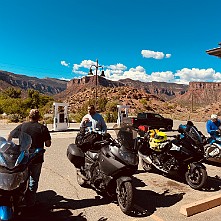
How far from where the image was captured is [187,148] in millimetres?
6301

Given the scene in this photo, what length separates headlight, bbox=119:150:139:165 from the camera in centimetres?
467

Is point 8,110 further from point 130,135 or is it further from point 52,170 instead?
point 130,135

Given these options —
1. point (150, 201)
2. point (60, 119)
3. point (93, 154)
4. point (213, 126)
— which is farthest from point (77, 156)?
point (60, 119)

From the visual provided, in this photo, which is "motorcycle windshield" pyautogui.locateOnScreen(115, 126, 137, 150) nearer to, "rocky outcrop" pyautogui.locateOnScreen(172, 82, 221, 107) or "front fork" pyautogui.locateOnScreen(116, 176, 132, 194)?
"front fork" pyautogui.locateOnScreen(116, 176, 132, 194)

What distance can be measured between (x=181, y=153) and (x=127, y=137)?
6.89ft

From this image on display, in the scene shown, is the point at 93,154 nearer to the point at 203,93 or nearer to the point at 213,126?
the point at 213,126

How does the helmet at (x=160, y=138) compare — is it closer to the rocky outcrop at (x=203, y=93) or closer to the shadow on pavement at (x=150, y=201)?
the shadow on pavement at (x=150, y=201)

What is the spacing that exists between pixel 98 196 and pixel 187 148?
2310 mm

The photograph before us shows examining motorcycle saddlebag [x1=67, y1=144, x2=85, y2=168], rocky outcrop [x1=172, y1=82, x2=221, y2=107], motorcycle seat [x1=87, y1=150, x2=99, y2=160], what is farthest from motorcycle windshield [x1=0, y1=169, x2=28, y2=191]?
rocky outcrop [x1=172, y1=82, x2=221, y2=107]

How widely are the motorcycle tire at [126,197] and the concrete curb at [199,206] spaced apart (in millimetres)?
933

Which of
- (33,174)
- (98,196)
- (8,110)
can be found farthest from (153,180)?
(8,110)

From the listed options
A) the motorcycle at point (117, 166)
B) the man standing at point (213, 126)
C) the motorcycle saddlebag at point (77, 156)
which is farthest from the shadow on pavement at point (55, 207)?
the man standing at point (213, 126)

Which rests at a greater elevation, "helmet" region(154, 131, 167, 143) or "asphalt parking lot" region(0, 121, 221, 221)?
"helmet" region(154, 131, 167, 143)

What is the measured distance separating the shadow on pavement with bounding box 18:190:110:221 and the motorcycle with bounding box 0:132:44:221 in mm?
795
